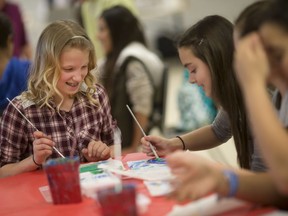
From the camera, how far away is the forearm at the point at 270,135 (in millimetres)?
1230

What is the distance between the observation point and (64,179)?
59.9 inches

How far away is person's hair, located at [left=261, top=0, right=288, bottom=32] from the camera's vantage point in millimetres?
1315

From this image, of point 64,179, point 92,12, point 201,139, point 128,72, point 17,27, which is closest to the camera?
point 64,179

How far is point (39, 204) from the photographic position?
1.60m

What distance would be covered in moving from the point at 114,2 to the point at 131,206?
3233 mm

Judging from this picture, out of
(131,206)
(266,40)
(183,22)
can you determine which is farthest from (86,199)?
(183,22)

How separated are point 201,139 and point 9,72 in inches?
45.8

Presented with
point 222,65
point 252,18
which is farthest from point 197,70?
point 252,18

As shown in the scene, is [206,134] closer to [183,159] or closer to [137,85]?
[183,159]

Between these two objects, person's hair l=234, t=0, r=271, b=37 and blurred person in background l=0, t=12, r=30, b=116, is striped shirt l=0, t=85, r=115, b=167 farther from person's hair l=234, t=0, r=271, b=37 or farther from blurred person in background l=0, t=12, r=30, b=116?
person's hair l=234, t=0, r=271, b=37

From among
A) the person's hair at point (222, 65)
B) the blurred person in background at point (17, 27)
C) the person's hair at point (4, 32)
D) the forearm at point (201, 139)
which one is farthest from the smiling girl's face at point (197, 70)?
the blurred person in background at point (17, 27)

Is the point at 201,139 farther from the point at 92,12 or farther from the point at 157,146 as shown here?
the point at 92,12

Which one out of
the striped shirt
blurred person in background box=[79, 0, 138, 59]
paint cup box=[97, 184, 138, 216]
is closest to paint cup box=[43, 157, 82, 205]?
paint cup box=[97, 184, 138, 216]

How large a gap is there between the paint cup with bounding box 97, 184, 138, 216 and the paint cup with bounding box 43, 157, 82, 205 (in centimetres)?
26
